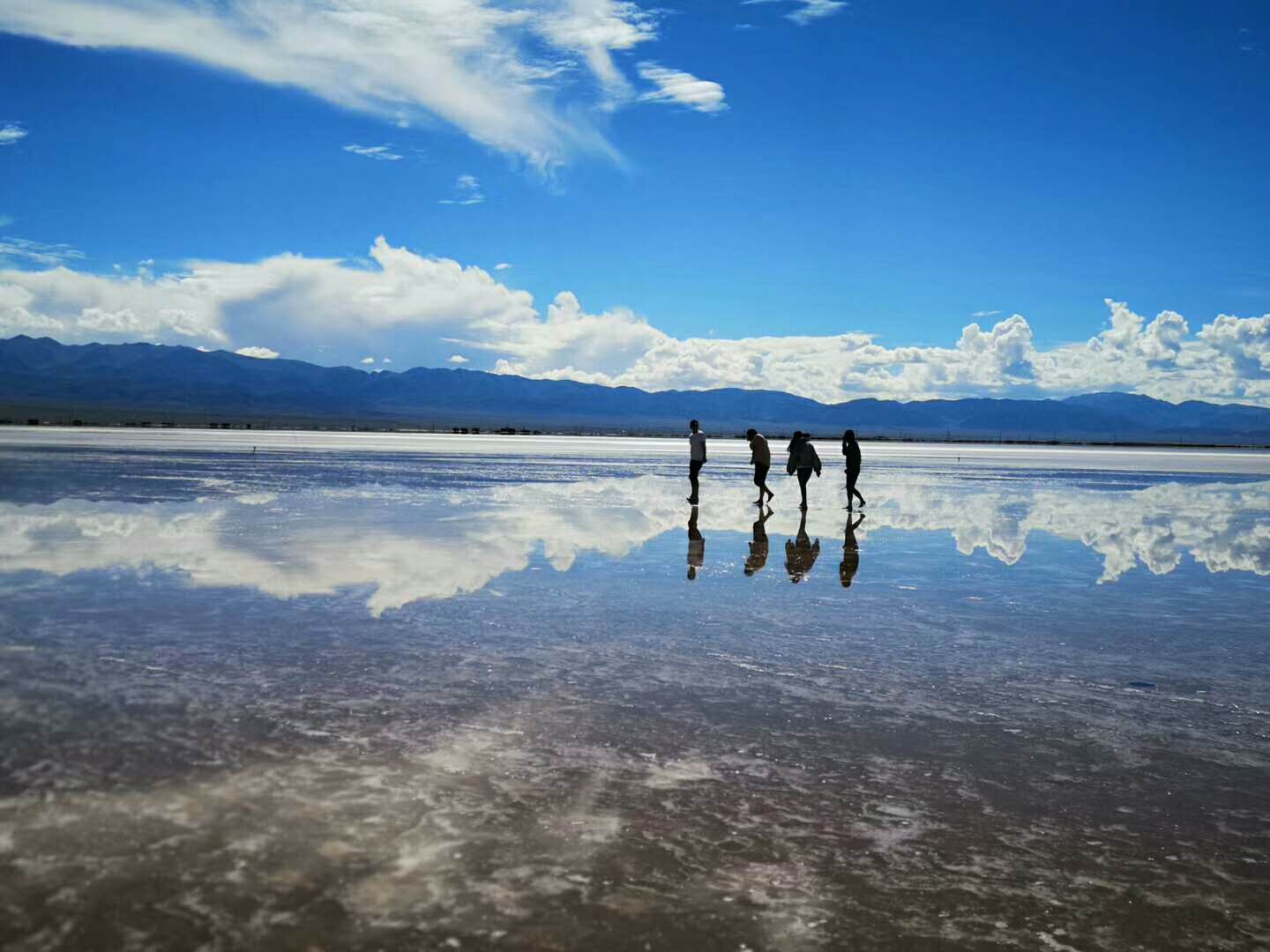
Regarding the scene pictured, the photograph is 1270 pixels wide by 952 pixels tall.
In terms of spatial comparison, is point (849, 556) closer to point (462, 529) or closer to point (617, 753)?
point (462, 529)

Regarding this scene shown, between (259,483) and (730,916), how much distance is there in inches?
1054

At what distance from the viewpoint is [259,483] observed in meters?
28.7

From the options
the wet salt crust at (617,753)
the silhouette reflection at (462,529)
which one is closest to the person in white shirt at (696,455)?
the silhouette reflection at (462,529)

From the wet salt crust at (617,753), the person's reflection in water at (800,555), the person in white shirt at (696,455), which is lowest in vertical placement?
the wet salt crust at (617,753)

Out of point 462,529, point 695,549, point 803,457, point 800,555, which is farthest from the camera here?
A: point 803,457

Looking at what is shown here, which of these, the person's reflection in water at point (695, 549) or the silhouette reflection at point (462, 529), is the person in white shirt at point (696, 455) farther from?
the person's reflection in water at point (695, 549)

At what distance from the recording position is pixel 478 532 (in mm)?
17594

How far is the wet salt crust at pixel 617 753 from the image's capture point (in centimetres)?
434

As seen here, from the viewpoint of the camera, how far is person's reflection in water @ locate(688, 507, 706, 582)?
1437 cm

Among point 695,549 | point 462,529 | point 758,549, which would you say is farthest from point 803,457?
point 462,529

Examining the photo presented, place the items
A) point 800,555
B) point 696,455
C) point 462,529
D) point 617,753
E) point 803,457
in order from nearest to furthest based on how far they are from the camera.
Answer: point 617,753, point 800,555, point 462,529, point 803,457, point 696,455

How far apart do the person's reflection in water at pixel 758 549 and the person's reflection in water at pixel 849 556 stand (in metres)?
1.20

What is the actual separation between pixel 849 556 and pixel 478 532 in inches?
247

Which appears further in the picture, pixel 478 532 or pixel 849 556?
pixel 478 532
